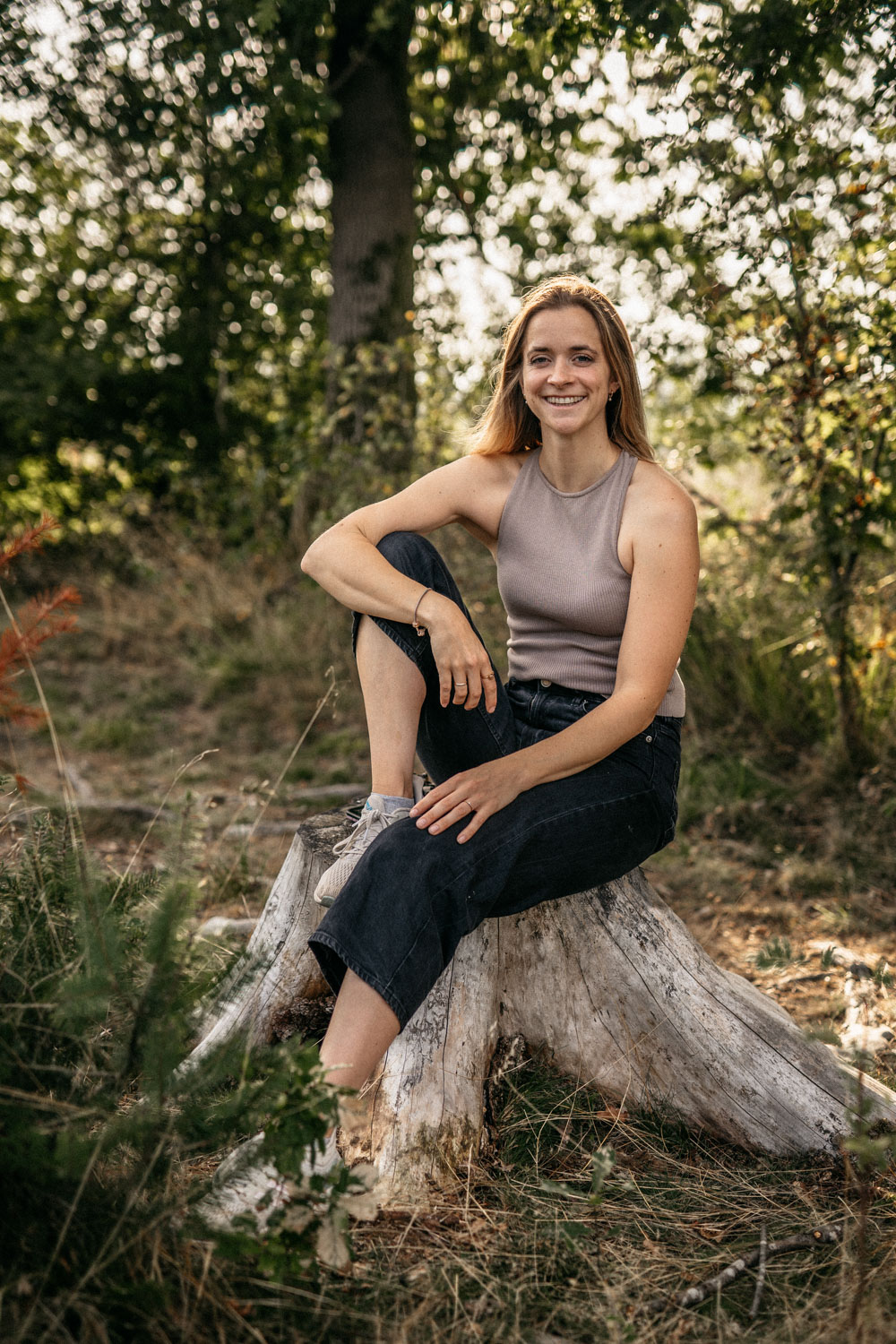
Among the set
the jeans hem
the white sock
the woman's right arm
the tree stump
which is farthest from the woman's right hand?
the jeans hem

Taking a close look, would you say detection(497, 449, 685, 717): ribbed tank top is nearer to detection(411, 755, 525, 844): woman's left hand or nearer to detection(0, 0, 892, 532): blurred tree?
detection(411, 755, 525, 844): woman's left hand

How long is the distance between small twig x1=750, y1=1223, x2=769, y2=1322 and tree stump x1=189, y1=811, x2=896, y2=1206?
384 millimetres

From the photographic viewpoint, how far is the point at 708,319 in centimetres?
371

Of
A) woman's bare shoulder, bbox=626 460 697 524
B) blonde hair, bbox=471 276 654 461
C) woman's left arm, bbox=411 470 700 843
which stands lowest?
woman's left arm, bbox=411 470 700 843

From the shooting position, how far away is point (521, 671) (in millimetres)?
2703

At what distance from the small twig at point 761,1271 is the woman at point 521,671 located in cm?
76

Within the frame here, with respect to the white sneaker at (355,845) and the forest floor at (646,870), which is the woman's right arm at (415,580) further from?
the forest floor at (646,870)

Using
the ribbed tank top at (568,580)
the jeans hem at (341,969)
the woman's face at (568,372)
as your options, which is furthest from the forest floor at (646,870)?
the woman's face at (568,372)

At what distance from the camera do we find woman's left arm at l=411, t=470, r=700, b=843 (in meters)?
2.13

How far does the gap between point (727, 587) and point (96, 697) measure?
159 inches

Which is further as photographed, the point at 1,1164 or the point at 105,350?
the point at 105,350

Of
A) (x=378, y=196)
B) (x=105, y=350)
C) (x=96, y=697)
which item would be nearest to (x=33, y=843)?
(x=96, y=697)

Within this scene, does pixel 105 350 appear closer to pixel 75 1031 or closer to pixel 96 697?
pixel 96 697

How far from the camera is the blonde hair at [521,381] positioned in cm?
260
